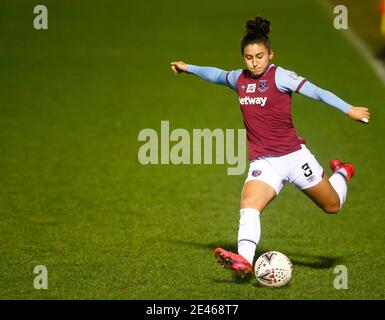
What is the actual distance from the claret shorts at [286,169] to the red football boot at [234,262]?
0.84 metres

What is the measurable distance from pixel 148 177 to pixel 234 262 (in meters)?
5.36

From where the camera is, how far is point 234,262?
7.56 m

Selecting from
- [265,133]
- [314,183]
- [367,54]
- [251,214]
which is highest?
[367,54]

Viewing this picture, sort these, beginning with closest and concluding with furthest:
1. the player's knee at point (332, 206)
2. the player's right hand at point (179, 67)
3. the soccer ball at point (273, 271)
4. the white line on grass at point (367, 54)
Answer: the soccer ball at point (273, 271) < the player's knee at point (332, 206) < the player's right hand at point (179, 67) < the white line on grass at point (367, 54)

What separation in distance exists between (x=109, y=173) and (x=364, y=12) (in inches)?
836

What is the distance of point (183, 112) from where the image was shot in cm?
1762

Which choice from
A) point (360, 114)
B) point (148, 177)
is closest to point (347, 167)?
point (360, 114)

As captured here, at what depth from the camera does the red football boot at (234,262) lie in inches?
297

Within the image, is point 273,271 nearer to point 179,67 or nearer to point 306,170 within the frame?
point 306,170

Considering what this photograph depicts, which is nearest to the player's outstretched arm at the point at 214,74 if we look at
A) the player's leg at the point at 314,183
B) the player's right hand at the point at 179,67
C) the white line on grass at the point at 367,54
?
the player's right hand at the point at 179,67

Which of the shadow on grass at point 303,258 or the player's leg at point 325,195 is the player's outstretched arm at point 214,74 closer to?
the player's leg at point 325,195

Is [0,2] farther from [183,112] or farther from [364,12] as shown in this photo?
[183,112]

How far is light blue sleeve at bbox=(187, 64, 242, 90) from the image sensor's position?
831 centimetres
